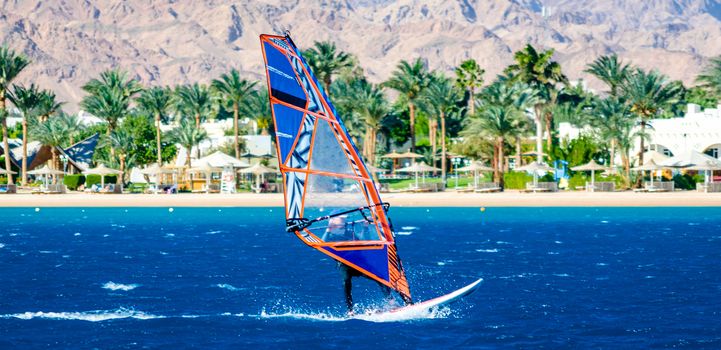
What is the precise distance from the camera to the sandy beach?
2645 inches

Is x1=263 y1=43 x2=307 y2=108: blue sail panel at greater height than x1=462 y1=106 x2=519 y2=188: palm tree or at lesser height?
lesser

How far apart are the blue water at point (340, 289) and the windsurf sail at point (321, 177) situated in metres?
2.19

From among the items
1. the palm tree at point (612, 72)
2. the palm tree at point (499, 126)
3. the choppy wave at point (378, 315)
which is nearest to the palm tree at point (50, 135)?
the palm tree at point (499, 126)

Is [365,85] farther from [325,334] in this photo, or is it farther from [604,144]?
[325,334]

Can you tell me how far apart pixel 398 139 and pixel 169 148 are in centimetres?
2806

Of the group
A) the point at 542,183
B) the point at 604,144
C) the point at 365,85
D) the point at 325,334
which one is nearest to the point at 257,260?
the point at 325,334

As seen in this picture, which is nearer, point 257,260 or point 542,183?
point 257,260

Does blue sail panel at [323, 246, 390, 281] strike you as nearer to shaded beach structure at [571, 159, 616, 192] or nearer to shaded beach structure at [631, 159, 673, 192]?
shaded beach structure at [631, 159, 673, 192]

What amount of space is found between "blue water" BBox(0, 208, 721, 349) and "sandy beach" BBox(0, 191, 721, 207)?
1232 cm

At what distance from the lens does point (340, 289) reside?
96.9 feet

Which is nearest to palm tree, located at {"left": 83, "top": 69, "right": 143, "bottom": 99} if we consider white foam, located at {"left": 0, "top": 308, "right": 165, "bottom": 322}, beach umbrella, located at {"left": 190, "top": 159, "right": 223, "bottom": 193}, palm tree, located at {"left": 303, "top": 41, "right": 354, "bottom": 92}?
beach umbrella, located at {"left": 190, "top": 159, "right": 223, "bottom": 193}

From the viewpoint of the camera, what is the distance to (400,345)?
70.7 feet

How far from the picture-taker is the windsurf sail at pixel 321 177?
20.3m

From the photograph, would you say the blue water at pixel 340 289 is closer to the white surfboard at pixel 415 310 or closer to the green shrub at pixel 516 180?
the white surfboard at pixel 415 310
